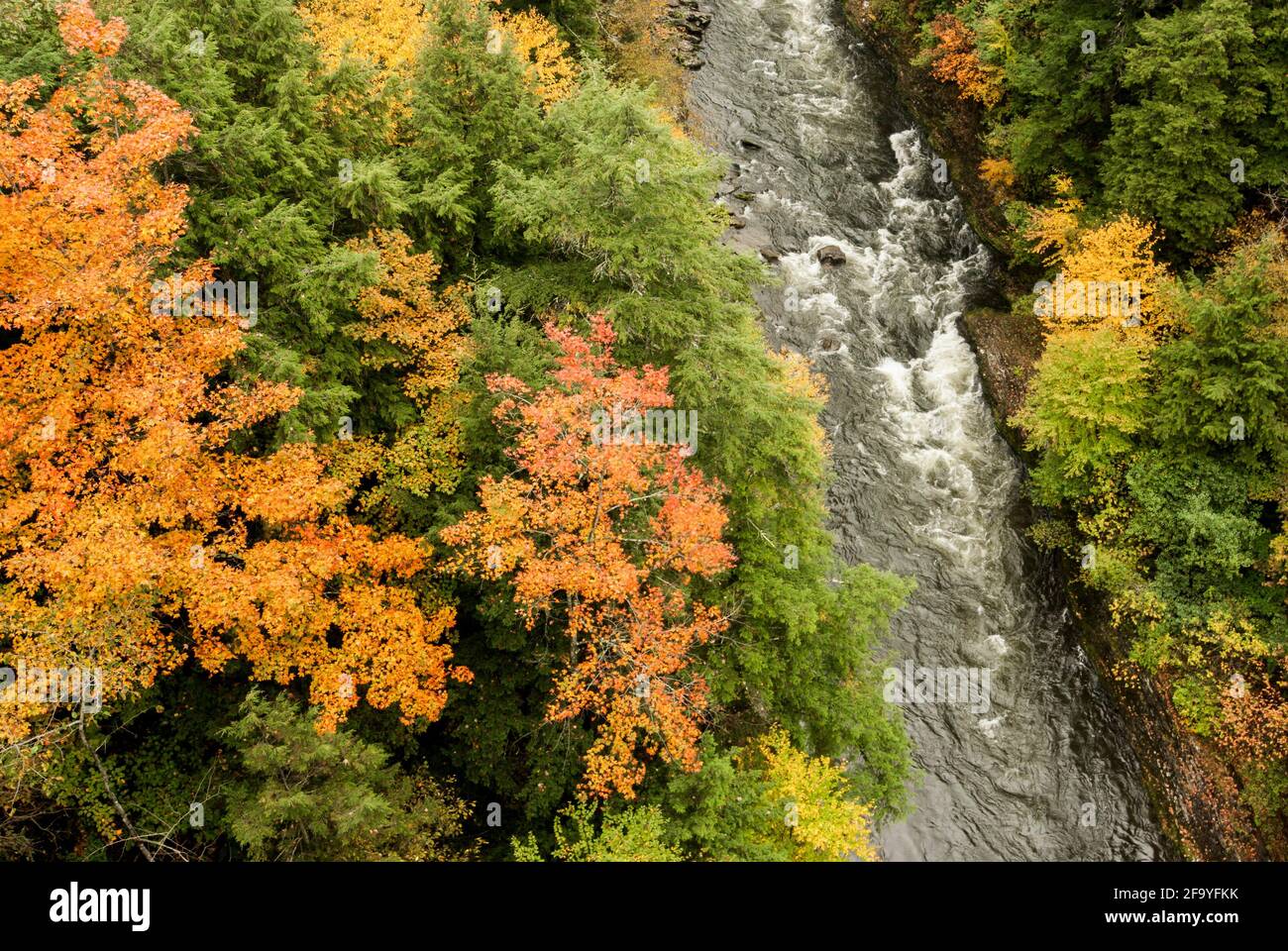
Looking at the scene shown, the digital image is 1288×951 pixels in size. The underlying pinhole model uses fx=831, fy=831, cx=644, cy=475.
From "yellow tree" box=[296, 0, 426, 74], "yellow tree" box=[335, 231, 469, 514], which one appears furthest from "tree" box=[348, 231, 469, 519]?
"yellow tree" box=[296, 0, 426, 74]

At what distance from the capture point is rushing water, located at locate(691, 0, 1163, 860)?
2316 centimetres

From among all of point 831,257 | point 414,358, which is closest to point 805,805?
point 414,358

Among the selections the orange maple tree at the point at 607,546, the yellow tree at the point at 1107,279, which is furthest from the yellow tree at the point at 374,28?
the yellow tree at the point at 1107,279

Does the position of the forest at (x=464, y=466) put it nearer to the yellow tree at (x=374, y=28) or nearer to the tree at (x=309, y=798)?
the tree at (x=309, y=798)

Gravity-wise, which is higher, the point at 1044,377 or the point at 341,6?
the point at 341,6

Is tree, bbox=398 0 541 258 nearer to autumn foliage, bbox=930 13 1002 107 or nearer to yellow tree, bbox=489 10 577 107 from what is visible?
yellow tree, bbox=489 10 577 107

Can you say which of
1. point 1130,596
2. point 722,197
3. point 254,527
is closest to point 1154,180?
point 1130,596

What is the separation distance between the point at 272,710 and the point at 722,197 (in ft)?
93.8

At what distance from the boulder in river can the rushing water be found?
1.13 feet

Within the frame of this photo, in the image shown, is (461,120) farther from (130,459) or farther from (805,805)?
(805,805)

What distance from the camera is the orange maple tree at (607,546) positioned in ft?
56.1

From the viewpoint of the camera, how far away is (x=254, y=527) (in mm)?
19594
